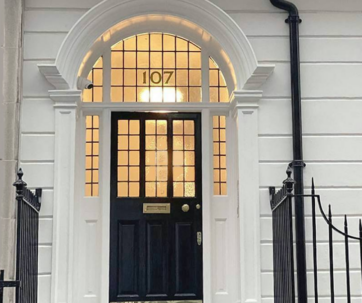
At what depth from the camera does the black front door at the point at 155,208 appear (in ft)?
20.7

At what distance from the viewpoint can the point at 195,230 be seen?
639cm

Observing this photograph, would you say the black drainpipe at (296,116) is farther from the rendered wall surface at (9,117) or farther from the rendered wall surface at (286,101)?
the rendered wall surface at (9,117)

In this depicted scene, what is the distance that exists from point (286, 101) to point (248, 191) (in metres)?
1.06

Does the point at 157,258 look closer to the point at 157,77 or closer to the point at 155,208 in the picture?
the point at 155,208

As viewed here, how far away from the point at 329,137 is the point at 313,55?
92cm

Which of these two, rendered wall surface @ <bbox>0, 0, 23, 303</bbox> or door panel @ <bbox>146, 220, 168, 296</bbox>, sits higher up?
rendered wall surface @ <bbox>0, 0, 23, 303</bbox>

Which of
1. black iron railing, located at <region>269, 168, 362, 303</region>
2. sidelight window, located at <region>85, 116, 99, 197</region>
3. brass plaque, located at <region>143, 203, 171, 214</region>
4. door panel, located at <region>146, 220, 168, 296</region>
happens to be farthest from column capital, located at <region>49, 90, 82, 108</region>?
black iron railing, located at <region>269, 168, 362, 303</region>

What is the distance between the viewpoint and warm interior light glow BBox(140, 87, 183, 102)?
259 inches

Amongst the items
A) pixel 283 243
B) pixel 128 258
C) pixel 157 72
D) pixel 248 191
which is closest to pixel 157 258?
pixel 128 258

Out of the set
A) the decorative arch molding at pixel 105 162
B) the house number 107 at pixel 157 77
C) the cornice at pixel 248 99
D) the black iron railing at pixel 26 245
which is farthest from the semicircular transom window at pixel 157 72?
the black iron railing at pixel 26 245

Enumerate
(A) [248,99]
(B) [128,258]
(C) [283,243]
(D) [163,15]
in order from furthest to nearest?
(B) [128,258] → (D) [163,15] → (A) [248,99] → (C) [283,243]

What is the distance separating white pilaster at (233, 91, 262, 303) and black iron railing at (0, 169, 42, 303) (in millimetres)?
2085

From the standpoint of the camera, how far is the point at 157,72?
662 cm

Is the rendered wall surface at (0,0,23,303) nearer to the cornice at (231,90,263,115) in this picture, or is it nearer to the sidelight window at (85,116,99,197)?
the sidelight window at (85,116,99,197)
